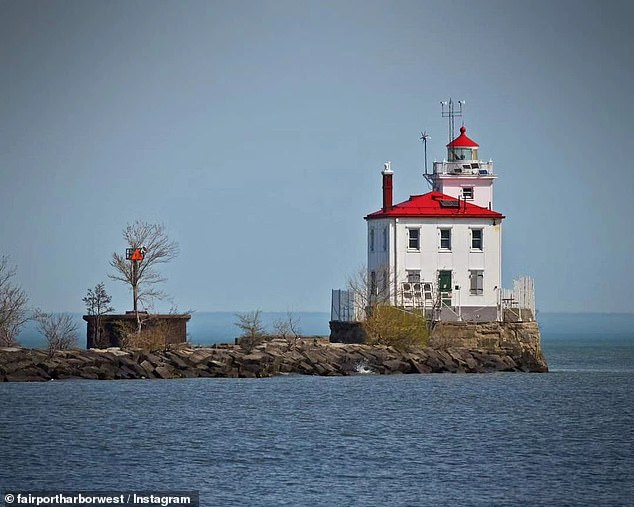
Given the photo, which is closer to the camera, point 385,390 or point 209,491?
point 209,491

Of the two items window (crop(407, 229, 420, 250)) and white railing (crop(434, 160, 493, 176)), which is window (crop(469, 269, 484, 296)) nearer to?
window (crop(407, 229, 420, 250))

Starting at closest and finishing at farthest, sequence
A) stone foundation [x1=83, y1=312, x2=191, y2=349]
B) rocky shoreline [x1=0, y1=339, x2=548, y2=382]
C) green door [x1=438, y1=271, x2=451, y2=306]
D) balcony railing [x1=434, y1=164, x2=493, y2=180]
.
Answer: rocky shoreline [x1=0, y1=339, x2=548, y2=382]
stone foundation [x1=83, y1=312, x2=191, y2=349]
green door [x1=438, y1=271, x2=451, y2=306]
balcony railing [x1=434, y1=164, x2=493, y2=180]

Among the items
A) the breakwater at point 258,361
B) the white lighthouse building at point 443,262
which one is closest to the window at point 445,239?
the white lighthouse building at point 443,262

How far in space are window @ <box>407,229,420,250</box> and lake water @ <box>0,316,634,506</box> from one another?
553 centimetres

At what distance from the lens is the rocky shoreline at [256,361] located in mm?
53438

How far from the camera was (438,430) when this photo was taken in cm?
4244

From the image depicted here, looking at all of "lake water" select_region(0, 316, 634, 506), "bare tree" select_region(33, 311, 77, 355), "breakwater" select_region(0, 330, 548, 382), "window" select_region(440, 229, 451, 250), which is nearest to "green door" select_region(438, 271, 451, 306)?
"window" select_region(440, 229, 451, 250)

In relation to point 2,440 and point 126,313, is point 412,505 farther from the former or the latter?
point 126,313

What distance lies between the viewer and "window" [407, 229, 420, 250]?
59.1 m

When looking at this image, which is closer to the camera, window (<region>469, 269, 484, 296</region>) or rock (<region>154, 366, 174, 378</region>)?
rock (<region>154, 366, 174, 378</region>)

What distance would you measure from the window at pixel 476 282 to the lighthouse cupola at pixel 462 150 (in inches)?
251

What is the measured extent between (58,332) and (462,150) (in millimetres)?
17791

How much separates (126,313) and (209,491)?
2862cm

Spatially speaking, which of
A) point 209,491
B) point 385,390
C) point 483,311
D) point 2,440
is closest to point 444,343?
point 483,311
